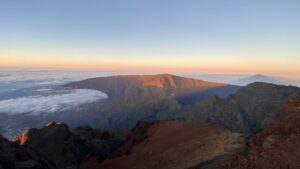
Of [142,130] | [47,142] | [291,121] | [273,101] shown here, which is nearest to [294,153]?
[291,121]

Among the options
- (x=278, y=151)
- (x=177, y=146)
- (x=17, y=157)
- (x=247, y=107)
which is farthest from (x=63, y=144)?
(x=247, y=107)

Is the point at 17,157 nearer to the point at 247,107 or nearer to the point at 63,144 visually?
the point at 63,144

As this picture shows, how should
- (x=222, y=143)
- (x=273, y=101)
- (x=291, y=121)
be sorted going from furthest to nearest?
(x=273, y=101)
(x=222, y=143)
(x=291, y=121)

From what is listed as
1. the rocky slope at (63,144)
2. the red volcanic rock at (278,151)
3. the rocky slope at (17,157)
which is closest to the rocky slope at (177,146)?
the red volcanic rock at (278,151)

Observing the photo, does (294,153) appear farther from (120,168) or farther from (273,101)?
(273,101)

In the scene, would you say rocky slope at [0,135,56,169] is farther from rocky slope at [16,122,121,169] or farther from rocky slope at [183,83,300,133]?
rocky slope at [183,83,300,133]

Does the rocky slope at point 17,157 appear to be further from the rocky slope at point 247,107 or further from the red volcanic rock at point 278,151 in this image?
the rocky slope at point 247,107
